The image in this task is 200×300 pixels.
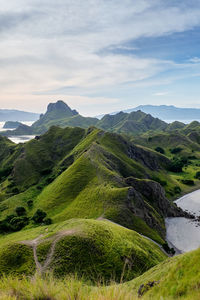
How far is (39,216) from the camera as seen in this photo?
245 ft

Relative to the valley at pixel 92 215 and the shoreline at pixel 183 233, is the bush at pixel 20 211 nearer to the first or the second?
the valley at pixel 92 215

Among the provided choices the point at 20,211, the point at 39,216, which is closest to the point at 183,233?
the point at 39,216

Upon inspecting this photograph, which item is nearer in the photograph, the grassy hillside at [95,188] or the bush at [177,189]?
the grassy hillside at [95,188]

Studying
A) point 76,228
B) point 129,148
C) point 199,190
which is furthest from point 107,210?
point 199,190

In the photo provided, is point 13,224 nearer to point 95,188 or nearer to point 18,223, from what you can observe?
point 18,223

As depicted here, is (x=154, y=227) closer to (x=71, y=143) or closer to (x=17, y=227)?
(x=17, y=227)

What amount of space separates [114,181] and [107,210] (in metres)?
19.2

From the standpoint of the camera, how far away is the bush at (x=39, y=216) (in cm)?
7259

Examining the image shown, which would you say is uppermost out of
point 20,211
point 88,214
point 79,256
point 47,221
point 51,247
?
point 51,247

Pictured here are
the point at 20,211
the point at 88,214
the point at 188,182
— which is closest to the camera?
the point at 88,214

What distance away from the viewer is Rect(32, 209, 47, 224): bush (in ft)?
238

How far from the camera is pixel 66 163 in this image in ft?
454

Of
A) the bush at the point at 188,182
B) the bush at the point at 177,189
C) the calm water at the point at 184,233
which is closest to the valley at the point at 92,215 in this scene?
the bush at the point at 177,189

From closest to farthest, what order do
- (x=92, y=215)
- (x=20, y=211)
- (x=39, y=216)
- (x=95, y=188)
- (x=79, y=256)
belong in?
(x=79, y=256) < (x=92, y=215) < (x=39, y=216) < (x=95, y=188) < (x=20, y=211)
